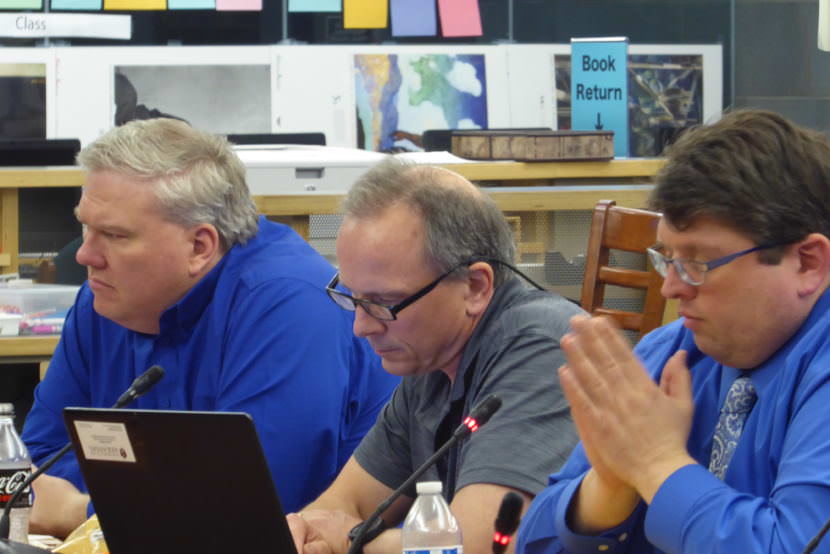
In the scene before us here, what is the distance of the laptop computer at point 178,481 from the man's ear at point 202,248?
0.73m

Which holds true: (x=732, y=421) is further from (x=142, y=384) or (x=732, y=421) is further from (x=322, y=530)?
(x=142, y=384)

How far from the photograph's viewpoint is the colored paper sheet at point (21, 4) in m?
6.89

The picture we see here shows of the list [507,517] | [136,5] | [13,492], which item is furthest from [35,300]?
[136,5]

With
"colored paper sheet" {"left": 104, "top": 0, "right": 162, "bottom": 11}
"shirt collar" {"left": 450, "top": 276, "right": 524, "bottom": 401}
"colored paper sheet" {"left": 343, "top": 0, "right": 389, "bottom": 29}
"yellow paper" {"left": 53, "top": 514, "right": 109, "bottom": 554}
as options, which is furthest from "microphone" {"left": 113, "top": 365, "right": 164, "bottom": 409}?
"colored paper sheet" {"left": 104, "top": 0, "right": 162, "bottom": 11}

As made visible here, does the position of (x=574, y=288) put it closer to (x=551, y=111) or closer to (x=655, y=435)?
(x=655, y=435)

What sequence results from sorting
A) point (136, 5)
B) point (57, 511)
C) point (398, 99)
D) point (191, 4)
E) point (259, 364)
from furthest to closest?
point (398, 99) < point (191, 4) < point (136, 5) < point (57, 511) < point (259, 364)

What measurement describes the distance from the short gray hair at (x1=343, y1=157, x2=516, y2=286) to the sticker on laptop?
1.61 ft

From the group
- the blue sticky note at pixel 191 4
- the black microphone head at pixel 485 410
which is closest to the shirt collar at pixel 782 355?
the black microphone head at pixel 485 410

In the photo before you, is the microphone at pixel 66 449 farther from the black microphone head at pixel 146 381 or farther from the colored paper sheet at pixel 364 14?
the colored paper sheet at pixel 364 14

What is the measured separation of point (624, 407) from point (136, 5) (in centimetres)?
570

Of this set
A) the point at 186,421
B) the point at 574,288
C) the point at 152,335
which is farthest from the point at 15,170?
the point at 186,421

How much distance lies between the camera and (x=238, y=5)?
7078mm

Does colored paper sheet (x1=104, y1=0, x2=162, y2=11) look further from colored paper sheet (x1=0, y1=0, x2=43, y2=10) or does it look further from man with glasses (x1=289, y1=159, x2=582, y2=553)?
man with glasses (x1=289, y1=159, x2=582, y2=553)

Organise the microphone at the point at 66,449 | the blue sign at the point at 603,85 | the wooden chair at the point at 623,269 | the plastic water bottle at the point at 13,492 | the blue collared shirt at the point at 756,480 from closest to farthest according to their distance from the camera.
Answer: the blue collared shirt at the point at 756,480
the microphone at the point at 66,449
the plastic water bottle at the point at 13,492
the wooden chair at the point at 623,269
the blue sign at the point at 603,85
